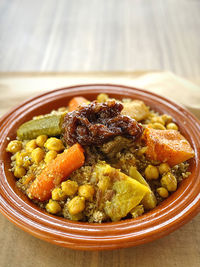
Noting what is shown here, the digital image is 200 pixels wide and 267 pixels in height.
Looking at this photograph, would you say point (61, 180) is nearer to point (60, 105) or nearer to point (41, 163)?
point (41, 163)

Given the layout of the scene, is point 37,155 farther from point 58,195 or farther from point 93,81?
point 93,81

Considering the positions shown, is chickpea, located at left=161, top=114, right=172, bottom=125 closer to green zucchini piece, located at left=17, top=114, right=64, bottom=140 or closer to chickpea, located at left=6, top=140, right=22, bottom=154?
green zucchini piece, located at left=17, top=114, right=64, bottom=140

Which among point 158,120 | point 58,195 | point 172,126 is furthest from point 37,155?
point 172,126

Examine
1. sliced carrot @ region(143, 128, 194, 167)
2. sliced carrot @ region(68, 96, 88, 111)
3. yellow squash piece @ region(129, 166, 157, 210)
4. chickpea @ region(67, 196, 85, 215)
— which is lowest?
Result: chickpea @ region(67, 196, 85, 215)

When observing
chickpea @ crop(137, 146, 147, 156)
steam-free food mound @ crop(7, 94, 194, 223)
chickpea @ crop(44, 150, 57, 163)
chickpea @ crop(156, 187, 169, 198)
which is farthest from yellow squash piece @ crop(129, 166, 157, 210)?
chickpea @ crop(44, 150, 57, 163)

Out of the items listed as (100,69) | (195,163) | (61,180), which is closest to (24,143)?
(61,180)

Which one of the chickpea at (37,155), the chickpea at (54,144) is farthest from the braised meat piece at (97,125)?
the chickpea at (37,155)
